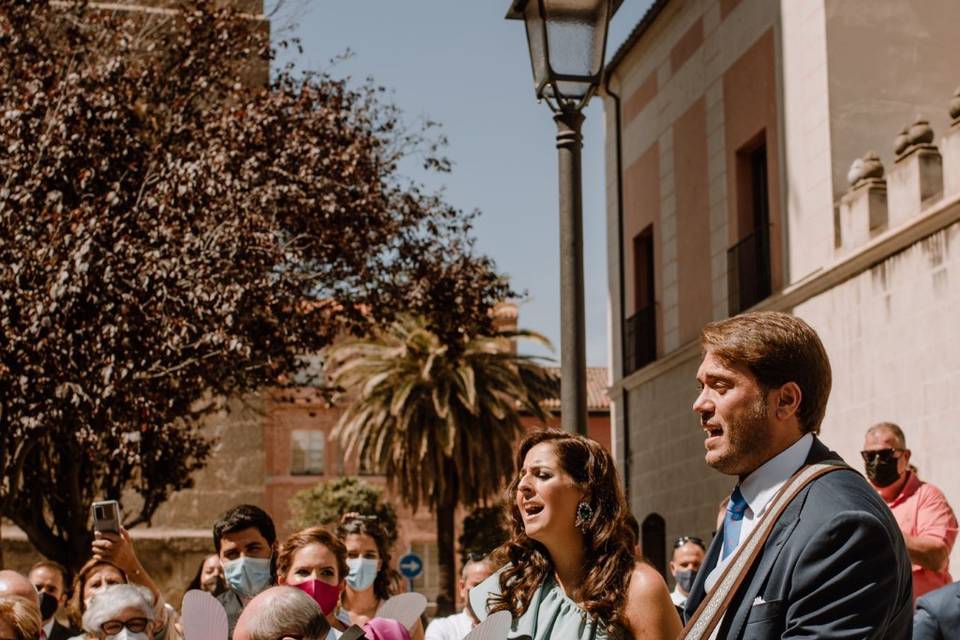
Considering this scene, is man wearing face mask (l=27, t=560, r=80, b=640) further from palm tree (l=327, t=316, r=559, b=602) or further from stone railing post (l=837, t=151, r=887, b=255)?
palm tree (l=327, t=316, r=559, b=602)

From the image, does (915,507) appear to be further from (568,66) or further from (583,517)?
(583,517)

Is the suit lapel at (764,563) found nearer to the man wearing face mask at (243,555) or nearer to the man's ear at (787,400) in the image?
the man's ear at (787,400)

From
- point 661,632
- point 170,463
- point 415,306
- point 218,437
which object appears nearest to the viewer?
point 661,632

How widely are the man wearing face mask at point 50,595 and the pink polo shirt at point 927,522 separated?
4.94 meters

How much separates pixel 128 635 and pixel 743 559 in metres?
3.84

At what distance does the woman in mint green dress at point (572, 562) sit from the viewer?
466 cm

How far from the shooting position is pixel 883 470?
29.2ft

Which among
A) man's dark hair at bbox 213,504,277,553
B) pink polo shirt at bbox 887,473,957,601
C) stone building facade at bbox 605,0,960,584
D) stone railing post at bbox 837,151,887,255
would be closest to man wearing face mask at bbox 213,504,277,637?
man's dark hair at bbox 213,504,277,553

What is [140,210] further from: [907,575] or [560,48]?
[907,575]

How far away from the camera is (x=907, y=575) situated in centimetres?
344

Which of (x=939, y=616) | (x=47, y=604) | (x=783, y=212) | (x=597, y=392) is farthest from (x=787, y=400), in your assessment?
(x=597, y=392)

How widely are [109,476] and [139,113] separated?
419 centimetres

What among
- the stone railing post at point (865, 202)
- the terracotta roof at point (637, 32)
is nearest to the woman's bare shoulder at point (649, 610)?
the stone railing post at point (865, 202)

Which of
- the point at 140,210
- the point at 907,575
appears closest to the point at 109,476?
the point at 140,210
